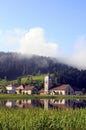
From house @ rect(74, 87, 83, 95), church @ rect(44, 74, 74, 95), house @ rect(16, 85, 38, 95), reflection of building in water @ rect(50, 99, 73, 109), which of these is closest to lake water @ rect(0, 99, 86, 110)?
reflection of building in water @ rect(50, 99, 73, 109)

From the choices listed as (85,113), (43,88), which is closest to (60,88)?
(43,88)

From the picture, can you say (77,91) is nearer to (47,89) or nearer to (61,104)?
(47,89)

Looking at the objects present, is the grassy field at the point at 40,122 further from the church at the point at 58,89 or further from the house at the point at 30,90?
the church at the point at 58,89

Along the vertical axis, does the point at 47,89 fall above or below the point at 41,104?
above

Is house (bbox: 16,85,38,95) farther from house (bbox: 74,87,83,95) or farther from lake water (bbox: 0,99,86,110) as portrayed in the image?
lake water (bbox: 0,99,86,110)

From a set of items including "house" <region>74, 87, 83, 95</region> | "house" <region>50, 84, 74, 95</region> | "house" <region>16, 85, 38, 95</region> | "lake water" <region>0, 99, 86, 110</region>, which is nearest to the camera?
"lake water" <region>0, 99, 86, 110</region>

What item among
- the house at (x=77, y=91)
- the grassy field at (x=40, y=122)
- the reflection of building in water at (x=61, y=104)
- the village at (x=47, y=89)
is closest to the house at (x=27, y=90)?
the village at (x=47, y=89)

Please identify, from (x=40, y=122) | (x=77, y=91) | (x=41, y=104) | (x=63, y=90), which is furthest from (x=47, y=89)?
(x=40, y=122)

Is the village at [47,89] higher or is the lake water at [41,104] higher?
the village at [47,89]

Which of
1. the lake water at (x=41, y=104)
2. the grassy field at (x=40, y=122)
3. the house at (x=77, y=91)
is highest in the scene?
the house at (x=77, y=91)

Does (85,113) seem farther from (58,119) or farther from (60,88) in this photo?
(60,88)

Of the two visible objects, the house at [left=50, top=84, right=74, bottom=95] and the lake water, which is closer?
the lake water

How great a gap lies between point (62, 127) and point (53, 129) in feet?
2.72

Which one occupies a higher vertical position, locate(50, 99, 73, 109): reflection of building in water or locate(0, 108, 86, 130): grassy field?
locate(50, 99, 73, 109): reflection of building in water
